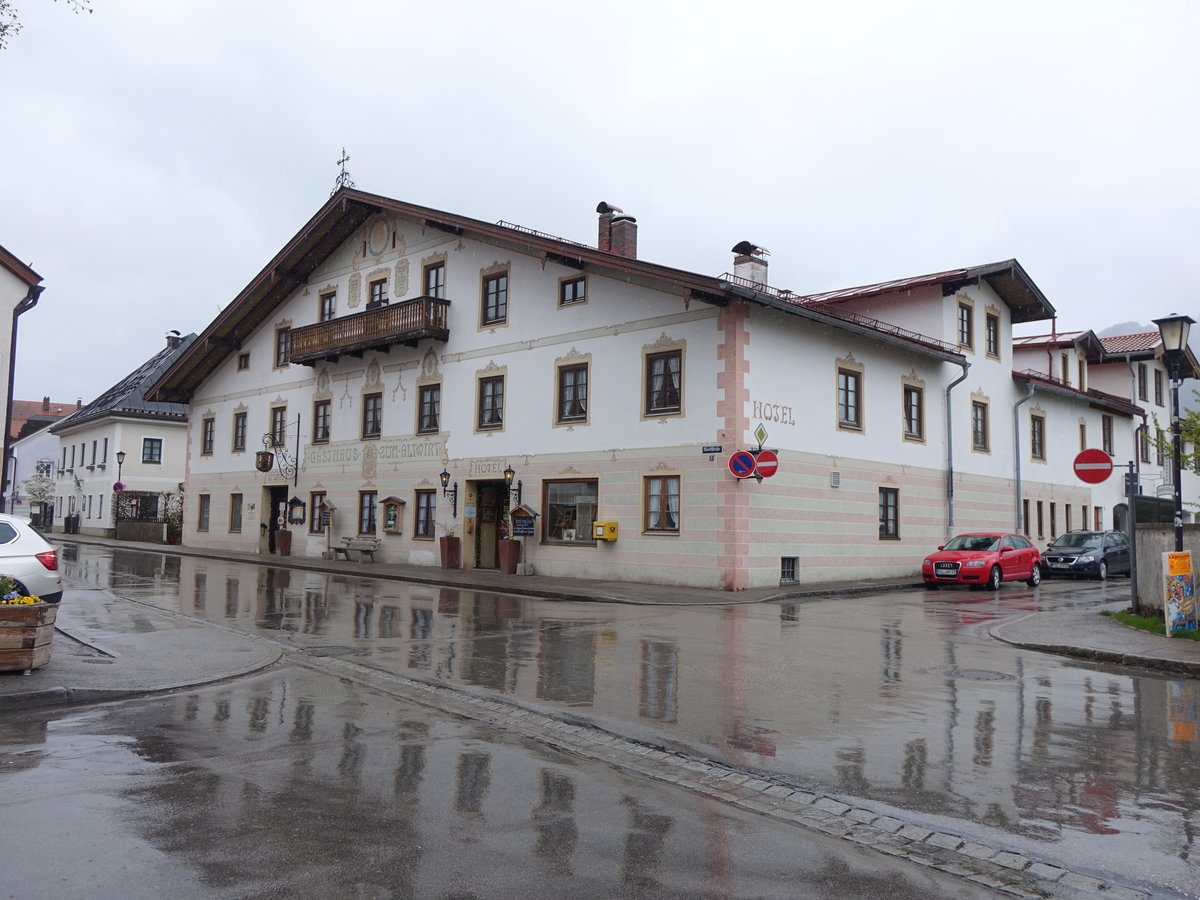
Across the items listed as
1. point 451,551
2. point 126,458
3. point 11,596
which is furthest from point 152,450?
point 11,596

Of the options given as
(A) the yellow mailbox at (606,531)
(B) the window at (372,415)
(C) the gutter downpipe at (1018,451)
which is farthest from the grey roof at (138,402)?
(C) the gutter downpipe at (1018,451)

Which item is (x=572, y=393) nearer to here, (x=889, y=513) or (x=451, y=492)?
(x=451, y=492)

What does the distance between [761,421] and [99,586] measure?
14425 millimetres

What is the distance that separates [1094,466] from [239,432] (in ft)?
102

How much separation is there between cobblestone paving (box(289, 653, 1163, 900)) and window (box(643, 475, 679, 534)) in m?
13.9

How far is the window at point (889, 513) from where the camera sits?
2611 cm

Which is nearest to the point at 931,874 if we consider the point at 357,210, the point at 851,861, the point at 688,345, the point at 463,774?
the point at 851,861

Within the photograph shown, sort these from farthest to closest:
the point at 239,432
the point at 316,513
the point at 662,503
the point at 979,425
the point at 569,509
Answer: the point at 239,432 < the point at 316,513 < the point at 979,425 < the point at 569,509 < the point at 662,503

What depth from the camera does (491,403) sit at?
27188 mm

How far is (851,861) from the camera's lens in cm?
474

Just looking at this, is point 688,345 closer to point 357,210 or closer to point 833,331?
point 833,331

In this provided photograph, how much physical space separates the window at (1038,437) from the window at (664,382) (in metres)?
16.4

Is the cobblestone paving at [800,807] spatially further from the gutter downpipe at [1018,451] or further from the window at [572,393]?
the gutter downpipe at [1018,451]

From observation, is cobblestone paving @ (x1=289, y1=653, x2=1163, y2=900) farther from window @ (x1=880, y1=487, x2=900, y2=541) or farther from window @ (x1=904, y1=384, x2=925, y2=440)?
window @ (x1=904, y1=384, x2=925, y2=440)
